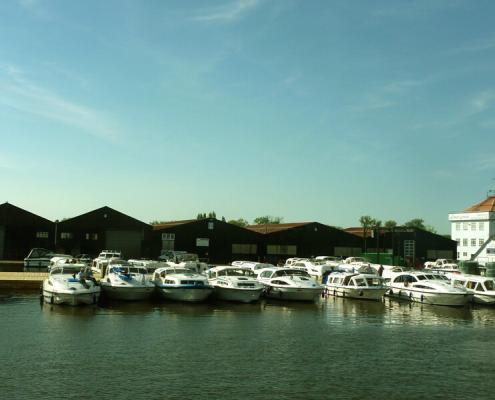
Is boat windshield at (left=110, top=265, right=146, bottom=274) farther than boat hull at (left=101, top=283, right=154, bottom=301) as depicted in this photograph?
Yes

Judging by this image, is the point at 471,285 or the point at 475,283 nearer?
the point at 475,283

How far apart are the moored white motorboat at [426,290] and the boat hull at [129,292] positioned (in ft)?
61.5

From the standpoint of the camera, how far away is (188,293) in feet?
126

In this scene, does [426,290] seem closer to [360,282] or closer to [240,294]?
[360,282]

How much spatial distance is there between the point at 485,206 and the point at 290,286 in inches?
2607

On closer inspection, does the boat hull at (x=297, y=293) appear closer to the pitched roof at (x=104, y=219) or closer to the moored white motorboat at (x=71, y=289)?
the moored white motorboat at (x=71, y=289)

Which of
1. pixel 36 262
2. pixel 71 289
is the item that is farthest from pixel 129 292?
pixel 36 262

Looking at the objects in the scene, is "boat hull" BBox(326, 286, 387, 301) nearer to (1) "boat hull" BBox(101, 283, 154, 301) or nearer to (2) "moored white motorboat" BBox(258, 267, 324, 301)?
(2) "moored white motorboat" BBox(258, 267, 324, 301)

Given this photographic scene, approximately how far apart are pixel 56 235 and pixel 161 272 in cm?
3733

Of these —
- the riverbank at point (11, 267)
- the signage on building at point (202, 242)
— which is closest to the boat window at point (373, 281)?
the riverbank at point (11, 267)

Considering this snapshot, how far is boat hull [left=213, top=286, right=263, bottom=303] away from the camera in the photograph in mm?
39031

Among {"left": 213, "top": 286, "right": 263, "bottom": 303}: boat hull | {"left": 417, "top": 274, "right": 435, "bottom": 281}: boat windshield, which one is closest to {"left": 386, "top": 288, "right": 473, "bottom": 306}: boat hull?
{"left": 417, "top": 274, "right": 435, "bottom": 281}: boat windshield

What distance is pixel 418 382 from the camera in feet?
65.5

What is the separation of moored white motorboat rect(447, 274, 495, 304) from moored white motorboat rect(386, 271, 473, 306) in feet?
1.76
